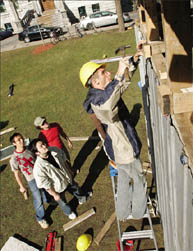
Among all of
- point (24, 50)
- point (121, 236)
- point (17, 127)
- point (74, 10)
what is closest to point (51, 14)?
point (74, 10)

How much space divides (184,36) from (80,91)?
11.5m

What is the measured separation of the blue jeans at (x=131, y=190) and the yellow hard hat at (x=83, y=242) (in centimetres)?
136

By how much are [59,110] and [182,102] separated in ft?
33.1

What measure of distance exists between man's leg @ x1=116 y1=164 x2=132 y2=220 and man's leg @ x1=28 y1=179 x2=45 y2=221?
226 centimetres

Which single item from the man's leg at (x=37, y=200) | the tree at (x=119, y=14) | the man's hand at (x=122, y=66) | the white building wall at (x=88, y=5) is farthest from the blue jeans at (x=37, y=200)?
the white building wall at (x=88, y=5)

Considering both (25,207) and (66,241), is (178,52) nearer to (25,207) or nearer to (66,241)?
(66,241)

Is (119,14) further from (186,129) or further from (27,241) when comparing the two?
(186,129)

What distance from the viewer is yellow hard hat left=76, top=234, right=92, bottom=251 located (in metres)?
5.30

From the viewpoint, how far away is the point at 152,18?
3.48 m

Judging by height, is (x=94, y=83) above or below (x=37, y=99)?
above

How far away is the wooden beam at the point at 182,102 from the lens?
1929 millimetres

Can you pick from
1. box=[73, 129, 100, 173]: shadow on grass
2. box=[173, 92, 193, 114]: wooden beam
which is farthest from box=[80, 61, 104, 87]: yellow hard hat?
box=[73, 129, 100, 173]: shadow on grass

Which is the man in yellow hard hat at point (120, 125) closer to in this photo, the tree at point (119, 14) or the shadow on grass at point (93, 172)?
the shadow on grass at point (93, 172)

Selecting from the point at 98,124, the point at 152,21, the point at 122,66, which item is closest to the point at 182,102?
the point at 122,66
